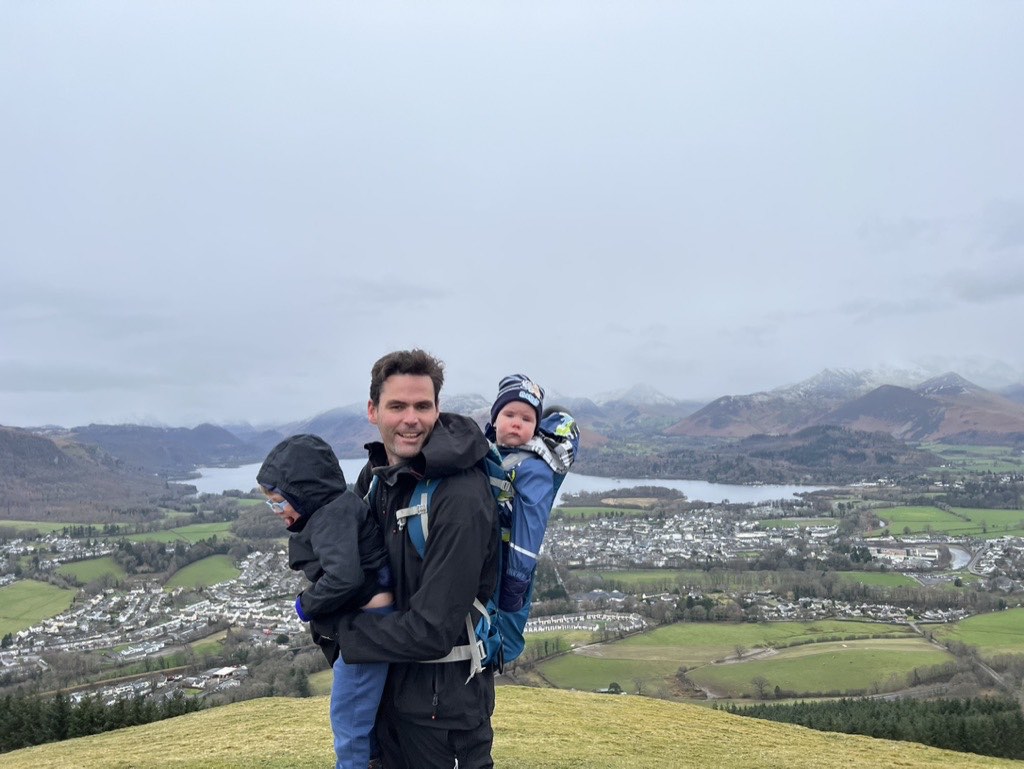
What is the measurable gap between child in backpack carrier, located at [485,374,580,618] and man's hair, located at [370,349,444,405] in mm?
438

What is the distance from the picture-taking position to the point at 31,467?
133125 mm

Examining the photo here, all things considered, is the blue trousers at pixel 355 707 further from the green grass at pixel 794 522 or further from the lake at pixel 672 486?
the lake at pixel 672 486

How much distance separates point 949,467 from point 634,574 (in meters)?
94.0

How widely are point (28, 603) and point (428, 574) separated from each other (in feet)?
208

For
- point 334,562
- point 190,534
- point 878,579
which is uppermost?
point 334,562

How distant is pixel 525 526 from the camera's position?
278 centimetres

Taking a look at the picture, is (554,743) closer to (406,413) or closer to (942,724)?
(406,413)

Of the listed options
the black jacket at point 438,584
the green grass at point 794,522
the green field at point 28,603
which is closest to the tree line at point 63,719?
the black jacket at point 438,584

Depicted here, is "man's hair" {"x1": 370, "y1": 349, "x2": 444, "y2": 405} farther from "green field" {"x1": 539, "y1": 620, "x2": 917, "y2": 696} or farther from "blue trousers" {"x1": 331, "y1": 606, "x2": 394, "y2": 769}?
"green field" {"x1": 539, "y1": 620, "x2": 917, "y2": 696}

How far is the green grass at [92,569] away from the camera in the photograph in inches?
2283

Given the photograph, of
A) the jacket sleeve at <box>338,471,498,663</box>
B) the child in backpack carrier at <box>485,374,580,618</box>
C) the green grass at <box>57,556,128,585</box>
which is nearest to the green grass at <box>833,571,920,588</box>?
the child in backpack carrier at <box>485,374,580,618</box>

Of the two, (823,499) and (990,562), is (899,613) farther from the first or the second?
(823,499)

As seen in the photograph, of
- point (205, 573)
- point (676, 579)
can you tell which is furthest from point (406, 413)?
point (205, 573)

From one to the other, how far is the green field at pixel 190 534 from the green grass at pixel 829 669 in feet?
201
